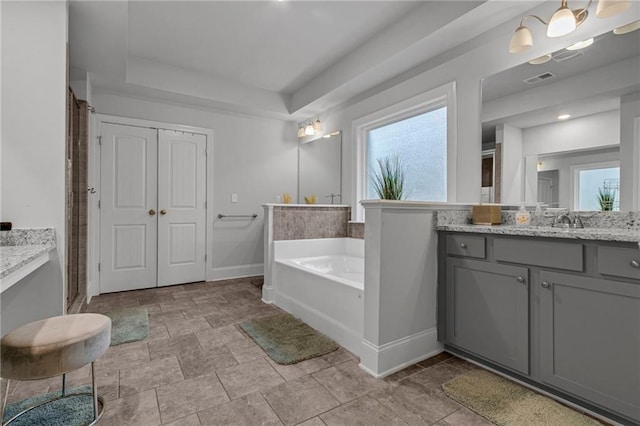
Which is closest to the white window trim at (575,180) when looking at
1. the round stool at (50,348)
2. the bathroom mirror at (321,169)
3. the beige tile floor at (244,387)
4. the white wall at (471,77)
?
the white wall at (471,77)

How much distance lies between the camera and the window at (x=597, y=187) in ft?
6.10

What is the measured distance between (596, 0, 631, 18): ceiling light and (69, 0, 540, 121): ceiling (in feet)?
1.51

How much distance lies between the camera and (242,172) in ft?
15.2

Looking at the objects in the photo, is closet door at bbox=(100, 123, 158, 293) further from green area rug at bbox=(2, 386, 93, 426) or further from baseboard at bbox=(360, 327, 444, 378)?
baseboard at bbox=(360, 327, 444, 378)

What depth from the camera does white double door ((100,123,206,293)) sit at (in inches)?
148

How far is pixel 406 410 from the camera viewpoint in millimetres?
1567

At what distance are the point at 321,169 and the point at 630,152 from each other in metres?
3.30

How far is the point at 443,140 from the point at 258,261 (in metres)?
3.07

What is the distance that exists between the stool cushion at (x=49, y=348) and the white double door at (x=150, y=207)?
8.85 feet

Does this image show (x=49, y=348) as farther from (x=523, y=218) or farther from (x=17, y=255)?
(x=523, y=218)

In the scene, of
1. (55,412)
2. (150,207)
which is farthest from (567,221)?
(150,207)

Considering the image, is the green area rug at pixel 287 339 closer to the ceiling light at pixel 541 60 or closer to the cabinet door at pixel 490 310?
the cabinet door at pixel 490 310

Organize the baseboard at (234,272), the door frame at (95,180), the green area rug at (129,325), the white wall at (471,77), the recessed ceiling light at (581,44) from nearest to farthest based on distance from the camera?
the recessed ceiling light at (581,44) → the white wall at (471,77) → the green area rug at (129,325) → the door frame at (95,180) → the baseboard at (234,272)

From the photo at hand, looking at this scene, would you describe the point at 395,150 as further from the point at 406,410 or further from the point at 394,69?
the point at 406,410
